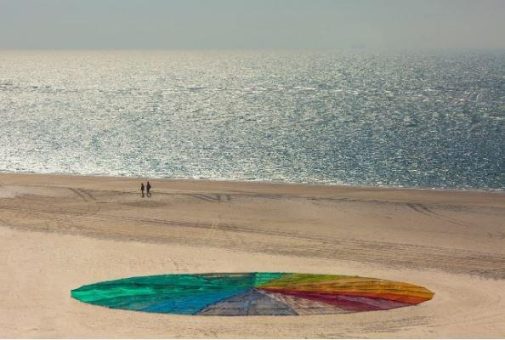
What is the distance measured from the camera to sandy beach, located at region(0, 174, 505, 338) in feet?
73.3

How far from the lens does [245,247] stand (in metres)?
30.3

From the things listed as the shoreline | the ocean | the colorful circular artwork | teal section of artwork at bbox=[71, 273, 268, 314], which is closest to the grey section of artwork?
the colorful circular artwork

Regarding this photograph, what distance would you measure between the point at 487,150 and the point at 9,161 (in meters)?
37.5

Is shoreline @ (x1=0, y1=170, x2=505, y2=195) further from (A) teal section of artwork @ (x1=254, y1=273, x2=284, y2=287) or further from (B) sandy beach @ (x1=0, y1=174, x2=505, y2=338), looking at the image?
(A) teal section of artwork @ (x1=254, y1=273, x2=284, y2=287)

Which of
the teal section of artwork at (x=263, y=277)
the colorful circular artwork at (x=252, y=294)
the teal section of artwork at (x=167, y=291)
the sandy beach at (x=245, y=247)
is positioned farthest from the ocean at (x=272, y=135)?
the teal section of artwork at (x=167, y=291)

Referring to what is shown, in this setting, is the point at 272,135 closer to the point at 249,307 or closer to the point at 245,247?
the point at 245,247

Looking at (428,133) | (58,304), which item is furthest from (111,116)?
(58,304)

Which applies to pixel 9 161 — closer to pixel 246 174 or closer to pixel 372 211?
pixel 246 174

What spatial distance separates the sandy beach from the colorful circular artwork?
1.73 feet

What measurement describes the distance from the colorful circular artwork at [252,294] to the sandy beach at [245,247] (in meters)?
0.53

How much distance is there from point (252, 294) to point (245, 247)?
19.4ft

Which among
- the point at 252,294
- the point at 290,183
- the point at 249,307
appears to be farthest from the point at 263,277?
the point at 290,183

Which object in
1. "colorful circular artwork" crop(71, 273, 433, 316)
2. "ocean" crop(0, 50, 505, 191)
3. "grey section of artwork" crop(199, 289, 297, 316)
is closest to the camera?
"grey section of artwork" crop(199, 289, 297, 316)

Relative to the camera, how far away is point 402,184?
47938 millimetres
